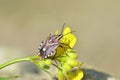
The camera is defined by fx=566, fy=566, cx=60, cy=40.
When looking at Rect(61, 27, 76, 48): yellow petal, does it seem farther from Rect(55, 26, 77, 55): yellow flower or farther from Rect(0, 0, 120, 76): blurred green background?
Rect(0, 0, 120, 76): blurred green background

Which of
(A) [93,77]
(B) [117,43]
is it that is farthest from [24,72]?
(B) [117,43]

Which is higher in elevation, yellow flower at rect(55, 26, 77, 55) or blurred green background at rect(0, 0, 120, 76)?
yellow flower at rect(55, 26, 77, 55)

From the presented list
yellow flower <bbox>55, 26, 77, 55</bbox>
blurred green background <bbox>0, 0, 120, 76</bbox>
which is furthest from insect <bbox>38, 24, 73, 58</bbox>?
blurred green background <bbox>0, 0, 120, 76</bbox>

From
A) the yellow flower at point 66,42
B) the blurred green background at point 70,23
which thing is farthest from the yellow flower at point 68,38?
the blurred green background at point 70,23

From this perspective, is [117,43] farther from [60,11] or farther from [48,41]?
[48,41]

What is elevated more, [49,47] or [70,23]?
[49,47]

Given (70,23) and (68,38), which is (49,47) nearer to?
(68,38)

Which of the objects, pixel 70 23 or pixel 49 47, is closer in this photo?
pixel 49 47

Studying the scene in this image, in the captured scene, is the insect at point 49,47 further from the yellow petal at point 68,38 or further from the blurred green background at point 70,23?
the blurred green background at point 70,23

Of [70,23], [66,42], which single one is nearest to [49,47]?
[66,42]
